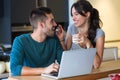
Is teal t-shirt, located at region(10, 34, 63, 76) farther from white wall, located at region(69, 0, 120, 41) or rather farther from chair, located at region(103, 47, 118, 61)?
white wall, located at region(69, 0, 120, 41)

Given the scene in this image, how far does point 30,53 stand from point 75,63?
16.5 inches

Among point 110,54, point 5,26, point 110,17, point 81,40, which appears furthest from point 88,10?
point 110,17

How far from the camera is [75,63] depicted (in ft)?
4.49

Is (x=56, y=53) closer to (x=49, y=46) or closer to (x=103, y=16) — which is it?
(x=49, y=46)

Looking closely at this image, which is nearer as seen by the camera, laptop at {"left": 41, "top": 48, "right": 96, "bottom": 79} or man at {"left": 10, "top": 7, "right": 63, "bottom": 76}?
laptop at {"left": 41, "top": 48, "right": 96, "bottom": 79}

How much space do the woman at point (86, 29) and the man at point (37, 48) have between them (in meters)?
0.19

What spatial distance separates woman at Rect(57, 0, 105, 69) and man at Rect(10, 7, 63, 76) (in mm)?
190

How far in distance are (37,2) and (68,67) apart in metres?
2.26

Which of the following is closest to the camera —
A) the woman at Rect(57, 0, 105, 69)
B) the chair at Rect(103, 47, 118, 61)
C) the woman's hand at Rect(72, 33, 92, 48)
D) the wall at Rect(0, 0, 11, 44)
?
the woman's hand at Rect(72, 33, 92, 48)

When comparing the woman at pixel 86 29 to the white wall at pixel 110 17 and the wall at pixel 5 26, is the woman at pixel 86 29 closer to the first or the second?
the wall at pixel 5 26

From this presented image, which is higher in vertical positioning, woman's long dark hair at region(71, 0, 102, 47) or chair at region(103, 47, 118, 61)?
woman's long dark hair at region(71, 0, 102, 47)

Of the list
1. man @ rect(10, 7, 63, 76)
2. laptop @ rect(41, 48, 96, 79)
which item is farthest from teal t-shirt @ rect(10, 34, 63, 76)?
laptop @ rect(41, 48, 96, 79)

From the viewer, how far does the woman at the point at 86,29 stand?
1.89 metres

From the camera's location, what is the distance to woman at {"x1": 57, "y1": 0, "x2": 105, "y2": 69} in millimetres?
1886
